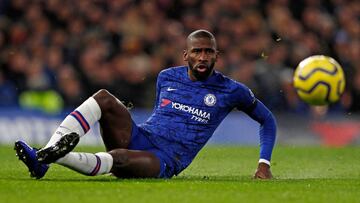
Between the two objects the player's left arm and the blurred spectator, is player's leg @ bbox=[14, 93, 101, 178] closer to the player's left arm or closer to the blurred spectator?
the player's left arm

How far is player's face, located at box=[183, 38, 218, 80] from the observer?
366 inches

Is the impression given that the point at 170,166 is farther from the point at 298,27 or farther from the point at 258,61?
the point at 298,27

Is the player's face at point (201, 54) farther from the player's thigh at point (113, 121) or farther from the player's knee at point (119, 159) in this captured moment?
the player's knee at point (119, 159)

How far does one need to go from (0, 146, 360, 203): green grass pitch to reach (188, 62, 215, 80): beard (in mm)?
1083

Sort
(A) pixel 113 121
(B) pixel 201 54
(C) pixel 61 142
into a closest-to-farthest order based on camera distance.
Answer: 1. (C) pixel 61 142
2. (A) pixel 113 121
3. (B) pixel 201 54

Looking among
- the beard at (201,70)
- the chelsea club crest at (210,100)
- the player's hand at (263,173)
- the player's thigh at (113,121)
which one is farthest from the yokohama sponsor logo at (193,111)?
the player's hand at (263,173)

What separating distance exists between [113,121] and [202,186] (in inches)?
49.8

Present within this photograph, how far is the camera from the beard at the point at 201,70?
937 cm

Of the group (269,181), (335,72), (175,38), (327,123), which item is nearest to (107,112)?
(269,181)

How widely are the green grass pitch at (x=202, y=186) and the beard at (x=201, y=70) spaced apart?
42.6 inches

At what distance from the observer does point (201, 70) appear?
30.8 ft

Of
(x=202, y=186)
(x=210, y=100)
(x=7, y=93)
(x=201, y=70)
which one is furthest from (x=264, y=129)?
(x=7, y=93)

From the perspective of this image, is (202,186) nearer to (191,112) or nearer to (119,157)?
(119,157)

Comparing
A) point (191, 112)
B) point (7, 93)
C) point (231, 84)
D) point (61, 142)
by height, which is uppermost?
point (231, 84)
